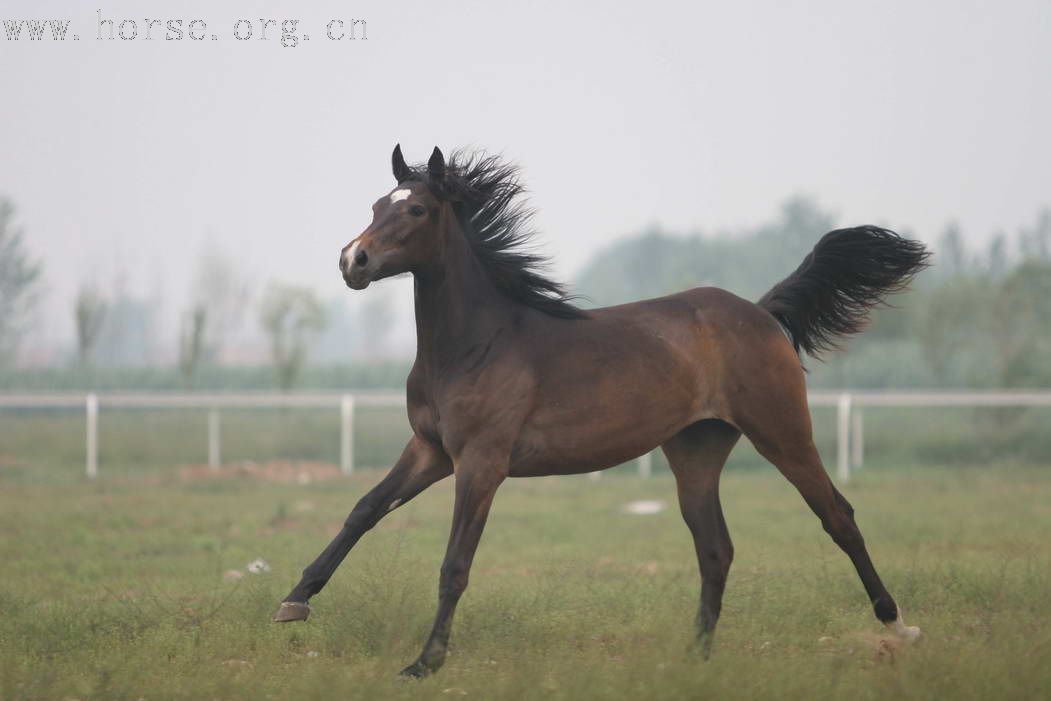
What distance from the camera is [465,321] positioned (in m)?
6.14

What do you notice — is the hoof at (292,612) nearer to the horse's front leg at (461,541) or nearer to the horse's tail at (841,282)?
the horse's front leg at (461,541)

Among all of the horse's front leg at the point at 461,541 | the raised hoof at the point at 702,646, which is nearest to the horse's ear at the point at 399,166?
the horse's front leg at the point at 461,541

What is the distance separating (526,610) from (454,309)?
1.75 meters

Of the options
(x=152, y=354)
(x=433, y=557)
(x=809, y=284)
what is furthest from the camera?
(x=152, y=354)

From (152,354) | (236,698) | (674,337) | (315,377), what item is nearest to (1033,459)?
(674,337)

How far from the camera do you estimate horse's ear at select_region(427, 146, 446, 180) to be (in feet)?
20.0

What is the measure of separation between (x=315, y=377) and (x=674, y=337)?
36448 millimetres

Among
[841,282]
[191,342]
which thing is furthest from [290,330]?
[841,282]

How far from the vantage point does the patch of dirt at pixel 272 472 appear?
60.4 ft

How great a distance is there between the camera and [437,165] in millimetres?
6156

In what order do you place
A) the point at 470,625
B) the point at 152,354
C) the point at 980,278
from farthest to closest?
the point at 152,354
the point at 980,278
the point at 470,625

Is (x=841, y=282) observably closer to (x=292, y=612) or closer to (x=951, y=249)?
(x=292, y=612)

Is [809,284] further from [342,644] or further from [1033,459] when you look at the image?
[1033,459]

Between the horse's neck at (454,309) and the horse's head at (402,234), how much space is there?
11 cm
